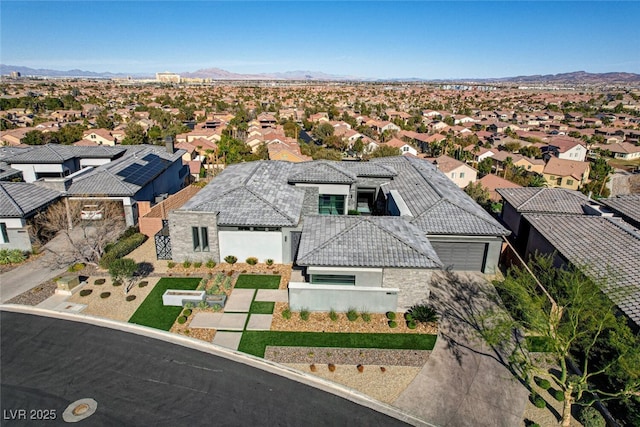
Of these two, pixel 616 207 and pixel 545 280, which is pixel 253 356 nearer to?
pixel 545 280

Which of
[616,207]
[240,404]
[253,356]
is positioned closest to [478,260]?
[616,207]

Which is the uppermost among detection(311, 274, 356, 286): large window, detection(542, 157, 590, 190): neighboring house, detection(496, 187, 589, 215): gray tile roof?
detection(496, 187, 589, 215): gray tile roof

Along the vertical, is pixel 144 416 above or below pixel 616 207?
below

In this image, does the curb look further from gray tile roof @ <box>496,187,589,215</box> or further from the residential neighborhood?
gray tile roof @ <box>496,187,589,215</box>

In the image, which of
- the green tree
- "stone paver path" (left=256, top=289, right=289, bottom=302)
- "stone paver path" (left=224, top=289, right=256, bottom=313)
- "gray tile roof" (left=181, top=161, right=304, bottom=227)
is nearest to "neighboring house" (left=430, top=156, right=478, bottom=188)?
"gray tile roof" (left=181, top=161, right=304, bottom=227)

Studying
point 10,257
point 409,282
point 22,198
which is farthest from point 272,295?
point 22,198

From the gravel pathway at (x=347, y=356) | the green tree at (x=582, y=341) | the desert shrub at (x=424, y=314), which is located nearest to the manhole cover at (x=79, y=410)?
the gravel pathway at (x=347, y=356)
